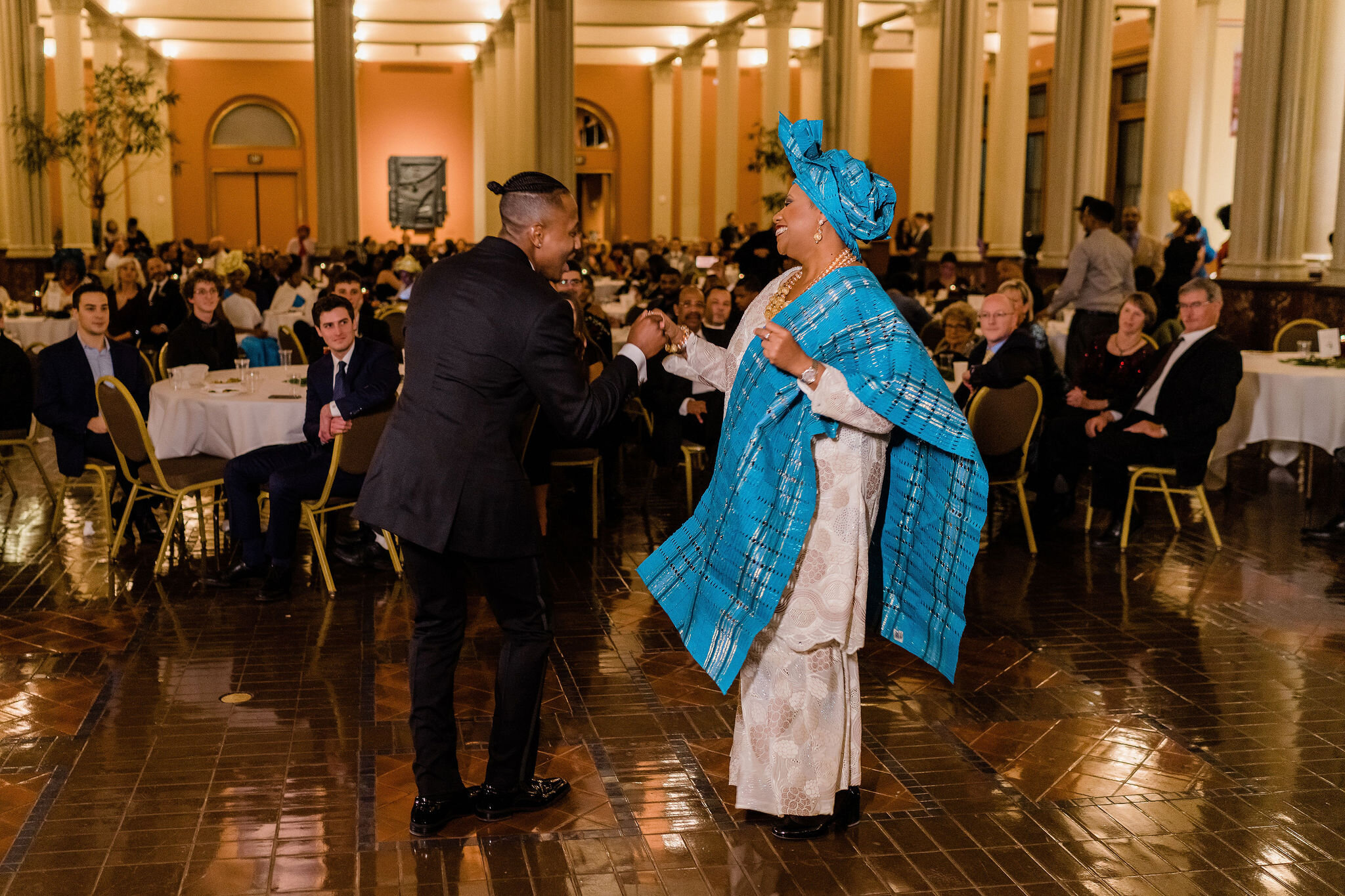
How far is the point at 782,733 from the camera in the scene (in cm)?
315

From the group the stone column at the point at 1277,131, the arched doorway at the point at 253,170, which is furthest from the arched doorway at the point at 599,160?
the stone column at the point at 1277,131

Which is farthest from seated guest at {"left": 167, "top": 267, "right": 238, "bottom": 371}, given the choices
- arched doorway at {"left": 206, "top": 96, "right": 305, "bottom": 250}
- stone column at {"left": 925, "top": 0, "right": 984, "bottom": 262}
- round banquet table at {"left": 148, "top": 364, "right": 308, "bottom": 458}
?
arched doorway at {"left": 206, "top": 96, "right": 305, "bottom": 250}

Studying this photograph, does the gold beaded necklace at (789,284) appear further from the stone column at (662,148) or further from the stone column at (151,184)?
the stone column at (662,148)

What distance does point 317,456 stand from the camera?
18.2 ft

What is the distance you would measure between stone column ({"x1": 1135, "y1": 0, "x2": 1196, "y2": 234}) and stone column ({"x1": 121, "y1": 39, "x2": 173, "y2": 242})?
18.1 m

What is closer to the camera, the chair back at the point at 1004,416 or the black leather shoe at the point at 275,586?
the black leather shoe at the point at 275,586

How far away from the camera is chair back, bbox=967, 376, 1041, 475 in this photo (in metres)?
5.98

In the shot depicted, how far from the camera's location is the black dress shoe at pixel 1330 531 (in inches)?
258

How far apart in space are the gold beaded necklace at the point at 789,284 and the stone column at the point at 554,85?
38.4ft

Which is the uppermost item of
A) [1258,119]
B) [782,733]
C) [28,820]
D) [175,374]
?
[1258,119]

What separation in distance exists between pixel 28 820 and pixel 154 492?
2705mm

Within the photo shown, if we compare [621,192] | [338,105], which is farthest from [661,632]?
[621,192]

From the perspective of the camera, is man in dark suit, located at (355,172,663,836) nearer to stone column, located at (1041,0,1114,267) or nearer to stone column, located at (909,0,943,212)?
stone column, located at (1041,0,1114,267)

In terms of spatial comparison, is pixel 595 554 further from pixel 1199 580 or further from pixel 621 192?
pixel 621 192
